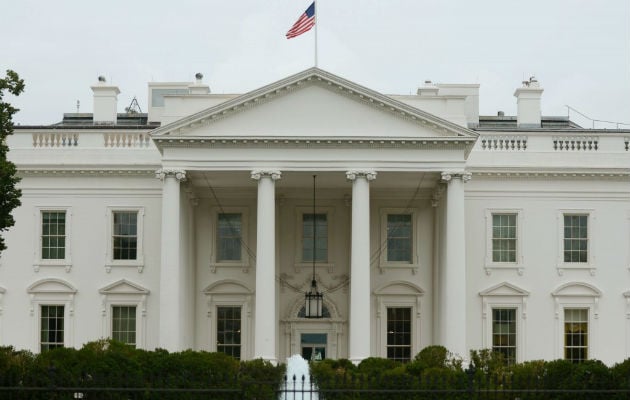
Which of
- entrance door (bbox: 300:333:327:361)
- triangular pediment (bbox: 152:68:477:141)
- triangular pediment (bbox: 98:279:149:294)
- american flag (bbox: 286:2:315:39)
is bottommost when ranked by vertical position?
entrance door (bbox: 300:333:327:361)

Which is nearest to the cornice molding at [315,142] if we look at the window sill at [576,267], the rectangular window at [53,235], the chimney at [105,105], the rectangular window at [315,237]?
the rectangular window at [315,237]

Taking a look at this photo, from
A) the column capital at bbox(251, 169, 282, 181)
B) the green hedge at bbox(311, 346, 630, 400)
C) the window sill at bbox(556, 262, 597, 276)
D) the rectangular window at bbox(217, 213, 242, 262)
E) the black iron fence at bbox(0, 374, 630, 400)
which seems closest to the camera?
the green hedge at bbox(311, 346, 630, 400)

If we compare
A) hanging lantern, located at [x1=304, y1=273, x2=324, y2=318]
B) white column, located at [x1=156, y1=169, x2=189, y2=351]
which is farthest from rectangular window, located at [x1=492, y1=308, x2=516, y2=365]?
white column, located at [x1=156, y1=169, x2=189, y2=351]

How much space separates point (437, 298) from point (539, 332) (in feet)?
13.1

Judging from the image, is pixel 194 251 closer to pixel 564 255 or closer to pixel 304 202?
pixel 304 202

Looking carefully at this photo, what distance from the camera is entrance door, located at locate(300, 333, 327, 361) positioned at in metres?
43.7

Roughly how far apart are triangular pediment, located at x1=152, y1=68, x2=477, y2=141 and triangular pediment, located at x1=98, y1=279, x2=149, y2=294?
6.74 meters

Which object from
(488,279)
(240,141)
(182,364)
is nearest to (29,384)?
(182,364)

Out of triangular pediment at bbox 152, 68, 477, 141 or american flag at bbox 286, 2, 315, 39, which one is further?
american flag at bbox 286, 2, 315, 39

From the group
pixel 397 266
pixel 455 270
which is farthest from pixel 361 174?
pixel 397 266

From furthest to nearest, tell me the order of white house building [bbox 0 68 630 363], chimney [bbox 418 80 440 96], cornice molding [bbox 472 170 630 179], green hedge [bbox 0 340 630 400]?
chimney [bbox 418 80 440 96], cornice molding [bbox 472 170 630 179], white house building [bbox 0 68 630 363], green hedge [bbox 0 340 630 400]

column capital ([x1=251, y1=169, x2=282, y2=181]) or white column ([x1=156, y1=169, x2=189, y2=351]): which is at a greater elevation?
column capital ([x1=251, y1=169, x2=282, y2=181])

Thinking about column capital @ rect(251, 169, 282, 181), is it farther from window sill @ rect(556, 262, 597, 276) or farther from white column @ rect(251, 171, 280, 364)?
window sill @ rect(556, 262, 597, 276)

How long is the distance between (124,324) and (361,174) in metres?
11.0
